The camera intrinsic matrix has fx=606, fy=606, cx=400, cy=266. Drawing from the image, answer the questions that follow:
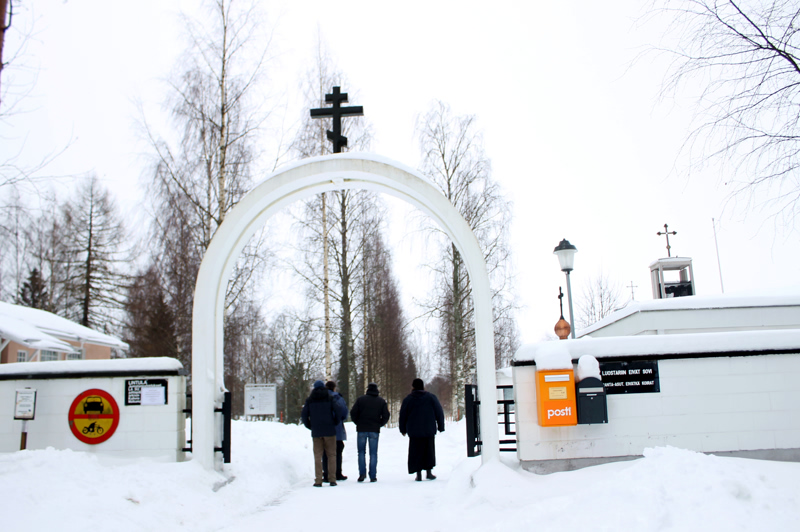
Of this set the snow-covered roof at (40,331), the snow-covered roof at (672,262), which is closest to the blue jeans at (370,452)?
the snow-covered roof at (672,262)

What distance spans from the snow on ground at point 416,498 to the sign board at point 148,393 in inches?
32.6

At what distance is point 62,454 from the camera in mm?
7336

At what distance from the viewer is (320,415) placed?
32.2 feet

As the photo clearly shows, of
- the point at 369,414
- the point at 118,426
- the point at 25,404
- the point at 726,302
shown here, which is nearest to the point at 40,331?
the point at 25,404

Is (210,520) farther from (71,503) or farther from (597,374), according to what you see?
(597,374)

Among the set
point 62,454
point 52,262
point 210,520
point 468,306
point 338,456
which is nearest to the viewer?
point 210,520

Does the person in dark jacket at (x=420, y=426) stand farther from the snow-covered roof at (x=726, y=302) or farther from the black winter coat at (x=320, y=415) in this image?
the snow-covered roof at (x=726, y=302)

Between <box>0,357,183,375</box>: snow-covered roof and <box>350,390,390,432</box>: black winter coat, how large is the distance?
10.2ft

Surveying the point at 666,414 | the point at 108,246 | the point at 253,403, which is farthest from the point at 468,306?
the point at 108,246

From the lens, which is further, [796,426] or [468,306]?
[468,306]

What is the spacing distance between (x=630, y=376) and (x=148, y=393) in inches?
254

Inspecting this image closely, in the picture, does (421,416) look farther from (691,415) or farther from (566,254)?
(566,254)

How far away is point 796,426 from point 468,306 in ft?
48.7

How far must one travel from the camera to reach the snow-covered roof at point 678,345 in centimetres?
780
